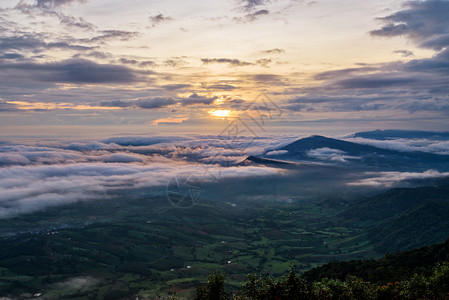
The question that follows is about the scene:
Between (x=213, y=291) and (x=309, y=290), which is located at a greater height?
(x=213, y=291)

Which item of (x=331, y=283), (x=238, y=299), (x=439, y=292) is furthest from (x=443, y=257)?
(x=238, y=299)

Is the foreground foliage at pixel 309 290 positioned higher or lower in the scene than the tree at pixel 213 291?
lower

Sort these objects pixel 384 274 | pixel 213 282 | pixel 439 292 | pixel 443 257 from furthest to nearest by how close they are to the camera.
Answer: pixel 443 257 < pixel 384 274 < pixel 439 292 < pixel 213 282

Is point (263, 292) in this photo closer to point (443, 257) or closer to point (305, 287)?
point (305, 287)

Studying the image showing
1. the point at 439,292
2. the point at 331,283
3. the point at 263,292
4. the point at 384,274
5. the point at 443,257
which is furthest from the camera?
the point at 443,257

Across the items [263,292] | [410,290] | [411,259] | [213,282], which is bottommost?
[411,259]

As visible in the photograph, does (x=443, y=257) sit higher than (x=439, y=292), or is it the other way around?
(x=439, y=292)

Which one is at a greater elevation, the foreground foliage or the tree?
the tree

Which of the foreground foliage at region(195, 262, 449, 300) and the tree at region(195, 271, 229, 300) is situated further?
the foreground foliage at region(195, 262, 449, 300)

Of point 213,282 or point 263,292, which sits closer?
point 213,282

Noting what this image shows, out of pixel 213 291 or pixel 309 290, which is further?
pixel 309 290

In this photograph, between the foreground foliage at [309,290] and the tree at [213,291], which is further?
the foreground foliage at [309,290]
